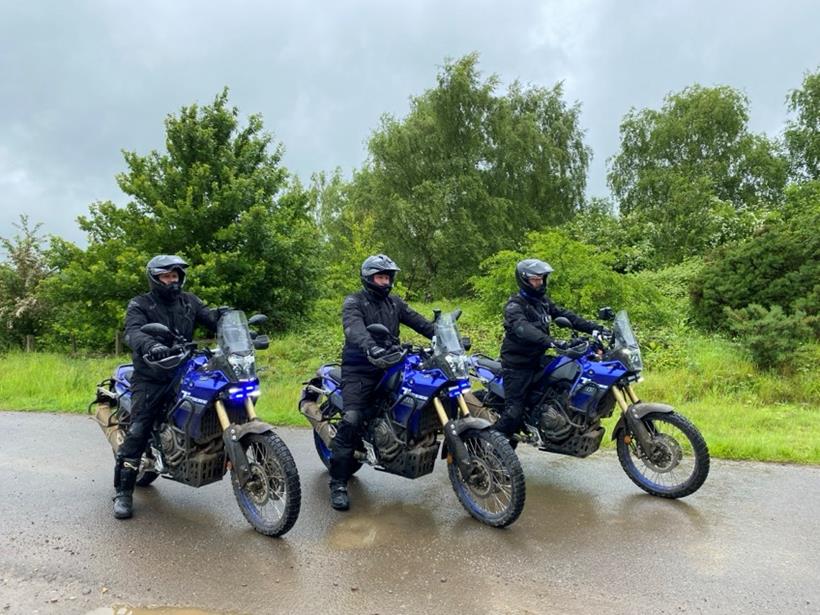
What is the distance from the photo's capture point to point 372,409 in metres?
5.04

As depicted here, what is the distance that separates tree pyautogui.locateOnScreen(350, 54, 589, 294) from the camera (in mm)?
30078

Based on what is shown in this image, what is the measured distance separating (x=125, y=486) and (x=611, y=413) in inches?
158

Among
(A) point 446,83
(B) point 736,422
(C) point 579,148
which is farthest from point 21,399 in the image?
(C) point 579,148

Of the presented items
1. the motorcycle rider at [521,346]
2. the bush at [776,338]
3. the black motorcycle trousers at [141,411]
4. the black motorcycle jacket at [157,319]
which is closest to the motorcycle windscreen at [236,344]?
the black motorcycle jacket at [157,319]

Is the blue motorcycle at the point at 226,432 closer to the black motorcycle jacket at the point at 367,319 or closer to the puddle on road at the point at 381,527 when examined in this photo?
the puddle on road at the point at 381,527

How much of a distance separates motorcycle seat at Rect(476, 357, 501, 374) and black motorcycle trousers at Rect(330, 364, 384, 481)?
1.45 m

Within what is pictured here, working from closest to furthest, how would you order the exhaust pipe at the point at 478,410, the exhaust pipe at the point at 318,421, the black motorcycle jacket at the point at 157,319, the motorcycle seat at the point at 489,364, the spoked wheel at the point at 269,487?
1. the spoked wheel at the point at 269,487
2. the black motorcycle jacket at the point at 157,319
3. the exhaust pipe at the point at 318,421
4. the exhaust pipe at the point at 478,410
5. the motorcycle seat at the point at 489,364

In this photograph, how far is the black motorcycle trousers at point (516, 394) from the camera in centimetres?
552

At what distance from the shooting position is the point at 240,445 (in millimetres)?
4332

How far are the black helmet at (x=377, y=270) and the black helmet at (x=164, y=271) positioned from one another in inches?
56.9

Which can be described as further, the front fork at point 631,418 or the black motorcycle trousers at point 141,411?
the front fork at point 631,418

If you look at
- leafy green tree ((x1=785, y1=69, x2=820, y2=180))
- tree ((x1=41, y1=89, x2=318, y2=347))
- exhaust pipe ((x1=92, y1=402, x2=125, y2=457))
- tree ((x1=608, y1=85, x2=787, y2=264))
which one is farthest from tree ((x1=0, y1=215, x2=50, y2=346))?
leafy green tree ((x1=785, y1=69, x2=820, y2=180))

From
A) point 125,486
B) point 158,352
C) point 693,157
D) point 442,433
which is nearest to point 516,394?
point 442,433

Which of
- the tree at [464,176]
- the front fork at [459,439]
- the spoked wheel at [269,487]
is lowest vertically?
the spoked wheel at [269,487]
